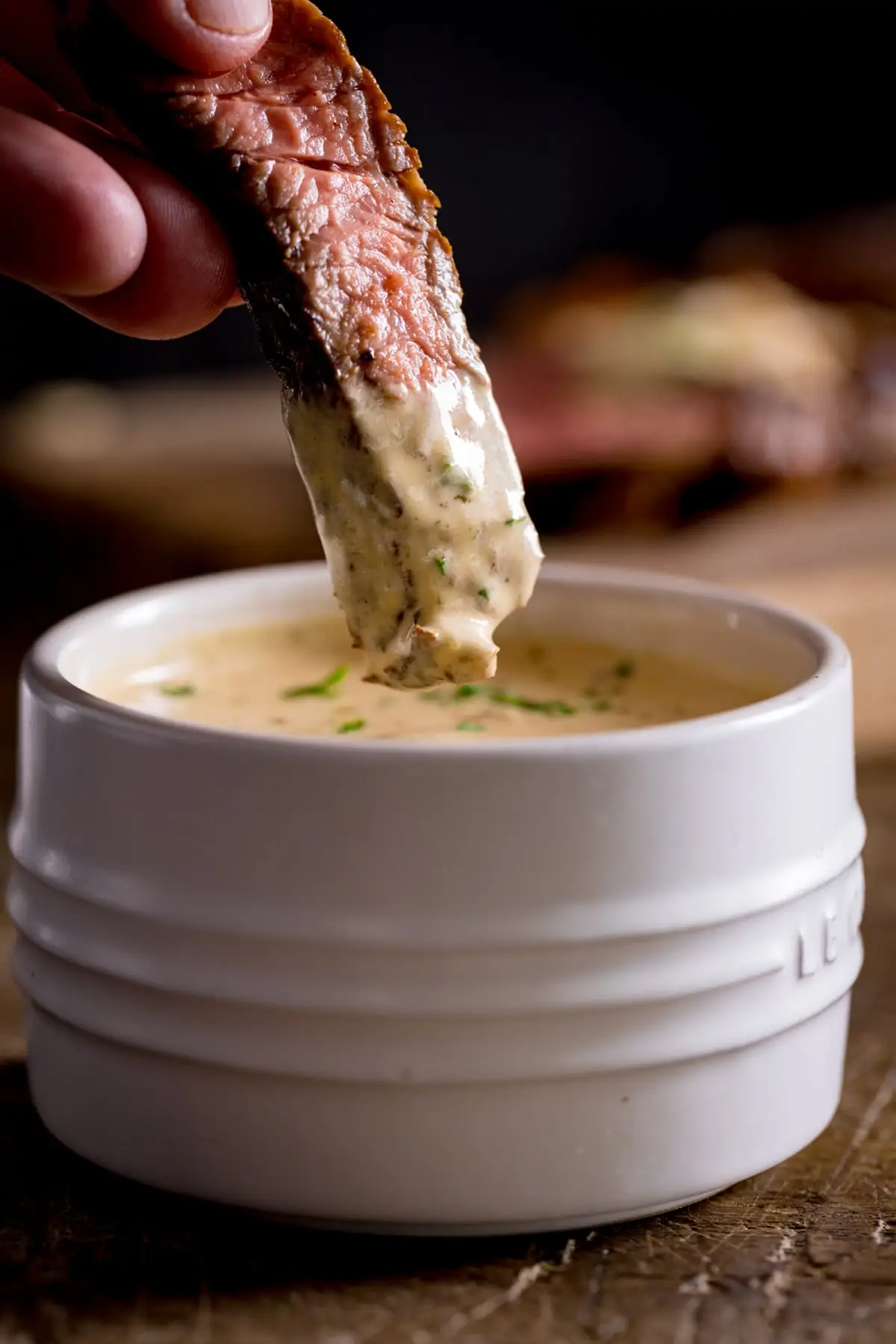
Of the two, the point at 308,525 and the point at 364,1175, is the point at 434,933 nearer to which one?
the point at 364,1175

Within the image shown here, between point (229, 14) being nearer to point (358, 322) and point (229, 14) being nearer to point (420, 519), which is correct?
point (358, 322)

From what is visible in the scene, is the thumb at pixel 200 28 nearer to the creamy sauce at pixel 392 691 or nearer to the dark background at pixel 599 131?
the creamy sauce at pixel 392 691

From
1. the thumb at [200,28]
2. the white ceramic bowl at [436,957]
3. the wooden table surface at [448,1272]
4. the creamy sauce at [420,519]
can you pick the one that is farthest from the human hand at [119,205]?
the wooden table surface at [448,1272]

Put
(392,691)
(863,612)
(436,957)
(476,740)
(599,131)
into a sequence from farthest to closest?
(599,131)
(863,612)
(392,691)
(476,740)
(436,957)

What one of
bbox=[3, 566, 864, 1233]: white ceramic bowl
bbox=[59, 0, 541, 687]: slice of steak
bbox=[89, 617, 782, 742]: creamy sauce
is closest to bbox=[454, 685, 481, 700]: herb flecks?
bbox=[89, 617, 782, 742]: creamy sauce

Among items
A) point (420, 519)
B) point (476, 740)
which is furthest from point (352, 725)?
point (420, 519)

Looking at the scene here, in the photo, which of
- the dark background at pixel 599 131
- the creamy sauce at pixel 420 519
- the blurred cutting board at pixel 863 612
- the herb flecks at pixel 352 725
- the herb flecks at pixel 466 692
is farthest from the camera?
the dark background at pixel 599 131
